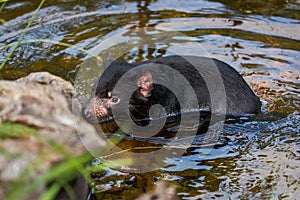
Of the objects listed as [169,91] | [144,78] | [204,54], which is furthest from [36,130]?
[204,54]

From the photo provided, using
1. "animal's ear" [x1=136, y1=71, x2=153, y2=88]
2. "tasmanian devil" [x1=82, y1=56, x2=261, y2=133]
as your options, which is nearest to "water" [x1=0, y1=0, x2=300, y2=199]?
"tasmanian devil" [x1=82, y1=56, x2=261, y2=133]

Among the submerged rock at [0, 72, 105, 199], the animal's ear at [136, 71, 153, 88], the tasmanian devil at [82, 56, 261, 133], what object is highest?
the submerged rock at [0, 72, 105, 199]

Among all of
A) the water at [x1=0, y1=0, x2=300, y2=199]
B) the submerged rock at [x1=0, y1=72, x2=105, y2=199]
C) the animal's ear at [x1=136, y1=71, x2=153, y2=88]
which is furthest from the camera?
the animal's ear at [x1=136, y1=71, x2=153, y2=88]

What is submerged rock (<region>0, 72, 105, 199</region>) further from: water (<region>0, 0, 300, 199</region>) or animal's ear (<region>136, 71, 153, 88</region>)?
animal's ear (<region>136, 71, 153, 88</region>)

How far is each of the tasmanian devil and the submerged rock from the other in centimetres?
230

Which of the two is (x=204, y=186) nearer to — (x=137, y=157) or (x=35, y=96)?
(x=137, y=157)

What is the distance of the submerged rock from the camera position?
2.11m

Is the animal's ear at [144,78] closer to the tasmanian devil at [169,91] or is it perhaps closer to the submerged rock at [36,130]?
the tasmanian devil at [169,91]

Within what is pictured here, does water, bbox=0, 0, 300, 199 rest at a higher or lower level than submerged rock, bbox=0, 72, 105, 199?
lower

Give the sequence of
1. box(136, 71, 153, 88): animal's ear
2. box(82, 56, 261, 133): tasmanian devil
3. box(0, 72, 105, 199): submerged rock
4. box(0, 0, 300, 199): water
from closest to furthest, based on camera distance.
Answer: box(0, 72, 105, 199): submerged rock < box(0, 0, 300, 199): water < box(136, 71, 153, 88): animal's ear < box(82, 56, 261, 133): tasmanian devil

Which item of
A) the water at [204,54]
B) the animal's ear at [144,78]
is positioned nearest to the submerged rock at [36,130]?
the water at [204,54]

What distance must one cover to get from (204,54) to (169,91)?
1.40m

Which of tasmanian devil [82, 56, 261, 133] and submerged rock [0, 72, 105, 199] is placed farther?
tasmanian devil [82, 56, 261, 133]

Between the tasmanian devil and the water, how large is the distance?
32cm
